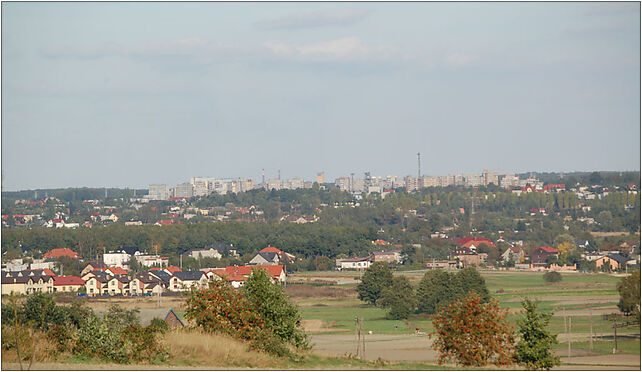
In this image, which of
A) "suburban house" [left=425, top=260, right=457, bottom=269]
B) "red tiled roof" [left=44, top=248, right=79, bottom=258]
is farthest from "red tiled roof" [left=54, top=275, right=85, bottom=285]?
"suburban house" [left=425, top=260, right=457, bottom=269]

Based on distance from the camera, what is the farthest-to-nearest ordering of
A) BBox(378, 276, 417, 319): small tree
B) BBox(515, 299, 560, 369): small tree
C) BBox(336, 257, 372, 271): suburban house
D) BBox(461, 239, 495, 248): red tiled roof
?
BBox(461, 239, 495, 248): red tiled roof → BBox(336, 257, 372, 271): suburban house → BBox(378, 276, 417, 319): small tree → BBox(515, 299, 560, 369): small tree

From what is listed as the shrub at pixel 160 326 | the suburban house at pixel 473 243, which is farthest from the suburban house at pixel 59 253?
the shrub at pixel 160 326

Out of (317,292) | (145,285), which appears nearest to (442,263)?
(317,292)

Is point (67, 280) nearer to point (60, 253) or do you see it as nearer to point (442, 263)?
point (60, 253)

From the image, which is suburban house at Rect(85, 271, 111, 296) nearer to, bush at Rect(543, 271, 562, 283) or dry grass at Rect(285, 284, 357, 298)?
dry grass at Rect(285, 284, 357, 298)

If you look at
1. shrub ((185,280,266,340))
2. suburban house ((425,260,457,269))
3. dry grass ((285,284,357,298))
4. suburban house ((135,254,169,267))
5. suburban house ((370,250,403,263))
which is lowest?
suburban house ((425,260,457,269))

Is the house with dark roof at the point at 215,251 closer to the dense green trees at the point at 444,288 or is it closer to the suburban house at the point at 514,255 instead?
the suburban house at the point at 514,255

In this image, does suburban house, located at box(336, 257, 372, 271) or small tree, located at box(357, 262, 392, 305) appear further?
suburban house, located at box(336, 257, 372, 271)
